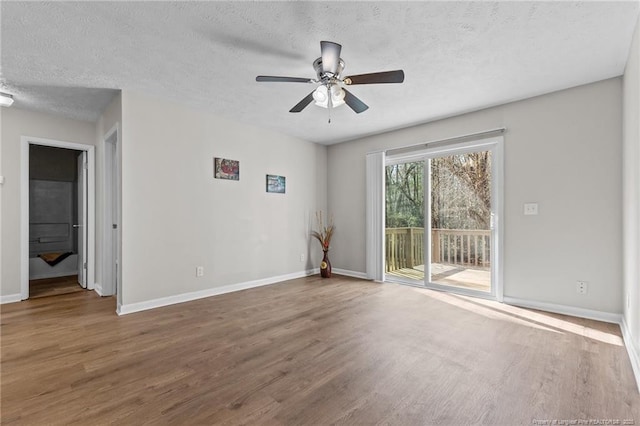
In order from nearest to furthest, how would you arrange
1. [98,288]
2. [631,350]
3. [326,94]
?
[631,350] → [326,94] → [98,288]

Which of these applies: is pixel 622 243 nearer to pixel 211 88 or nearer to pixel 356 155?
pixel 356 155

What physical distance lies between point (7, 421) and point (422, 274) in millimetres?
4467

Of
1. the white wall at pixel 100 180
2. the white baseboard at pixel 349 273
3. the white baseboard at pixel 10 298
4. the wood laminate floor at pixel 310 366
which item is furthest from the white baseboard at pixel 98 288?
the white baseboard at pixel 349 273

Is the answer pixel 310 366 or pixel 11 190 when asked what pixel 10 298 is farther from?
pixel 310 366

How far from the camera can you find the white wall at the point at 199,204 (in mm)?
3359

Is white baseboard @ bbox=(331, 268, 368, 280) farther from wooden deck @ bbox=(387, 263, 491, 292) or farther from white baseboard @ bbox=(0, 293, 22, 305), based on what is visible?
white baseboard @ bbox=(0, 293, 22, 305)

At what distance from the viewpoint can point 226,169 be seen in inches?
166

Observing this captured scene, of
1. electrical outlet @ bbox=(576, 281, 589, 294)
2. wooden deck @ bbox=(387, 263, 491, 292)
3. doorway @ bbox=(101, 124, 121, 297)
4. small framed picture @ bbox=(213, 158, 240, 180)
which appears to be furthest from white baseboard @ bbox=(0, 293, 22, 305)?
electrical outlet @ bbox=(576, 281, 589, 294)

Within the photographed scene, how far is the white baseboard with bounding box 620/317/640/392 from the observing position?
6.27 feet

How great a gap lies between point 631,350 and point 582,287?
1033 millimetres

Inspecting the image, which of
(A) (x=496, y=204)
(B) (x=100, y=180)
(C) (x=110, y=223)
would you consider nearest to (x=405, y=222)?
(A) (x=496, y=204)

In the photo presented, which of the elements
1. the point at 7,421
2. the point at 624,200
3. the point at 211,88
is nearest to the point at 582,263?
the point at 624,200

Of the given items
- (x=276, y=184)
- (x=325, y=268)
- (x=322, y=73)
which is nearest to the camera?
(x=322, y=73)

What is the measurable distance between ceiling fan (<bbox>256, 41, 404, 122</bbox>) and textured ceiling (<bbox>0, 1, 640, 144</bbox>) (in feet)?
0.69
